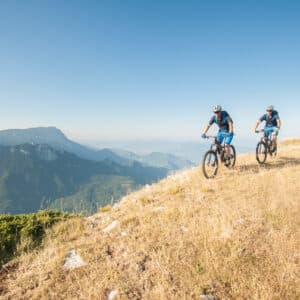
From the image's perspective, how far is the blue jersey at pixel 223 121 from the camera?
13500 millimetres

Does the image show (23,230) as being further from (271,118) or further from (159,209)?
(271,118)

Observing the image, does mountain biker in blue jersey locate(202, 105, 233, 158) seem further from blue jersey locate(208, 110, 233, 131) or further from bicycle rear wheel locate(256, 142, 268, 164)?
bicycle rear wheel locate(256, 142, 268, 164)

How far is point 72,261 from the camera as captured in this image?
596 cm

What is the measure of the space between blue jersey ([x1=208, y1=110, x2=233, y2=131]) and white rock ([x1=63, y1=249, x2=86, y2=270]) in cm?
1008

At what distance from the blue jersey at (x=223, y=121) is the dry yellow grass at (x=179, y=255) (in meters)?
5.35

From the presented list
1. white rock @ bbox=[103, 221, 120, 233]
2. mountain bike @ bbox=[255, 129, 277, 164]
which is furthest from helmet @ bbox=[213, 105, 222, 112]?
white rock @ bbox=[103, 221, 120, 233]

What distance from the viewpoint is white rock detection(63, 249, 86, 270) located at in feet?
18.8

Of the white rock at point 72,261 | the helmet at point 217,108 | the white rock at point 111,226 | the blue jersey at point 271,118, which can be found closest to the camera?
the white rock at point 72,261

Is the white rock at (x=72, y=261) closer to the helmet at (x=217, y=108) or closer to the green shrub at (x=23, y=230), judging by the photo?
the green shrub at (x=23, y=230)

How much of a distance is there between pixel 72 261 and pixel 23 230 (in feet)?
10.8

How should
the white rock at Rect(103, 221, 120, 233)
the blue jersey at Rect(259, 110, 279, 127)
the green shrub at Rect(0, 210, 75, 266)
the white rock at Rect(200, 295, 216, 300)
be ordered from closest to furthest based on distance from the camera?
the white rock at Rect(200, 295, 216, 300)
the green shrub at Rect(0, 210, 75, 266)
the white rock at Rect(103, 221, 120, 233)
the blue jersey at Rect(259, 110, 279, 127)

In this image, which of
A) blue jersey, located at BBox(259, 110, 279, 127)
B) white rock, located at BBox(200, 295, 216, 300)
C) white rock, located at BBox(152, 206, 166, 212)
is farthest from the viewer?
blue jersey, located at BBox(259, 110, 279, 127)

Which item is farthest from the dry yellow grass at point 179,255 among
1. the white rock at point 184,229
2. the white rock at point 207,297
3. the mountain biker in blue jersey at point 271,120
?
the mountain biker in blue jersey at point 271,120

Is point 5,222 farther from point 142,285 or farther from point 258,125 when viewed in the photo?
point 258,125
